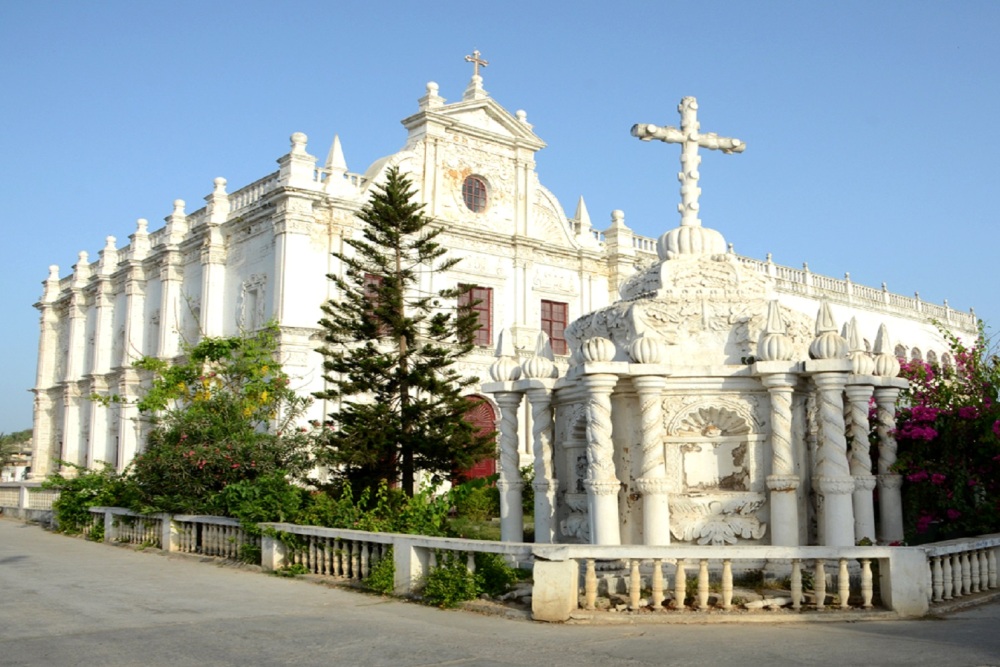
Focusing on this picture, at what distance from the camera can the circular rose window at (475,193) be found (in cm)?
2445

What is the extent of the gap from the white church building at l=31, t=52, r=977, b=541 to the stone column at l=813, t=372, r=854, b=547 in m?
9.73

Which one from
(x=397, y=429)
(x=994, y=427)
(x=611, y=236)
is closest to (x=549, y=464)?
(x=994, y=427)

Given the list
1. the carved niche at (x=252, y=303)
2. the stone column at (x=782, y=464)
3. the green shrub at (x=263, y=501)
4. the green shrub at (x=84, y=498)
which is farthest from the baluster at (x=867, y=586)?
the carved niche at (x=252, y=303)

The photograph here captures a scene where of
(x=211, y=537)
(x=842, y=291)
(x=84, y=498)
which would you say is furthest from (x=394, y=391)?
(x=842, y=291)

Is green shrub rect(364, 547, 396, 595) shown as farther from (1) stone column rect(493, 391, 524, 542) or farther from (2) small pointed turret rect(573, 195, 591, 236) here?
(2) small pointed turret rect(573, 195, 591, 236)

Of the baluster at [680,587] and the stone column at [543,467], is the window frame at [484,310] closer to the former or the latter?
the stone column at [543,467]

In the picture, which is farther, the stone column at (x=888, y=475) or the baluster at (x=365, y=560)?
the stone column at (x=888, y=475)

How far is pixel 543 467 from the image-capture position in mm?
8477

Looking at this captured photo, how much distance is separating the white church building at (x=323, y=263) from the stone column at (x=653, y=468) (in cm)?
978

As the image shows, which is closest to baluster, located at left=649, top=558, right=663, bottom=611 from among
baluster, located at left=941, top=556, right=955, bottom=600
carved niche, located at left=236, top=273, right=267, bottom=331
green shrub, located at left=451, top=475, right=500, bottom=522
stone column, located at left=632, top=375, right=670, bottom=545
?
stone column, located at left=632, top=375, right=670, bottom=545

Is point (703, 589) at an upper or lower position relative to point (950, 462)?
lower

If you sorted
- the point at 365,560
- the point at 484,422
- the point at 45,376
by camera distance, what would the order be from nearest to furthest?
the point at 365,560
the point at 484,422
the point at 45,376

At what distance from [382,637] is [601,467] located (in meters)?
2.29

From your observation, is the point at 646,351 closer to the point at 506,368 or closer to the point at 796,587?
the point at 506,368
